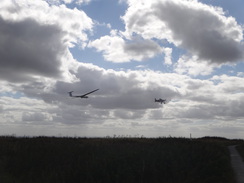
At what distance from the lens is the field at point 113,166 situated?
19188 mm

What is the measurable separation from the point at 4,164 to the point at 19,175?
2411mm

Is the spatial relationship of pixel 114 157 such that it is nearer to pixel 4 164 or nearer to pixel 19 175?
pixel 19 175

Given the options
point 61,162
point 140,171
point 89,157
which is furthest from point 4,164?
point 140,171

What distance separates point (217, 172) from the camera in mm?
19109

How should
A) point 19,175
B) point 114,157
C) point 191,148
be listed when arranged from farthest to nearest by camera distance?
1. point 191,148
2. point 114,157
3. point 19,175

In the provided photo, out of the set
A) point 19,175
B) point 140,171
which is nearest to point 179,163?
point 140,171

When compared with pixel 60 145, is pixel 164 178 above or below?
below

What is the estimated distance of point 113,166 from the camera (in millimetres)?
20359

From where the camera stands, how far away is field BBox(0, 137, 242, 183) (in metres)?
19.2

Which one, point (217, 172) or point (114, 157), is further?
point (114, 157)

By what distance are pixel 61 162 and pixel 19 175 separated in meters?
3.60

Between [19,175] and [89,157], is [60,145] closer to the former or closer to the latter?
[89,157]

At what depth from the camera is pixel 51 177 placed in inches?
762

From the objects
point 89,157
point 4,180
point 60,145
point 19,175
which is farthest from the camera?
point 60,145
